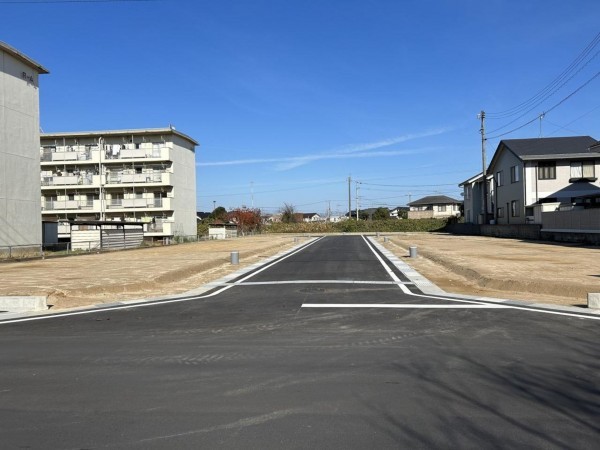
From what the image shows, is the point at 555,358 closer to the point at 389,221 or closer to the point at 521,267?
the point at 521,267

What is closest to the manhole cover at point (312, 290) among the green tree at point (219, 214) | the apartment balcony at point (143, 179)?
the apartment balcony at point (143, 179)

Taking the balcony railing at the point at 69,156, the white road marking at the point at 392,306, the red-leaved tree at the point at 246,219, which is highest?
the balcony railing at the point at 69,156

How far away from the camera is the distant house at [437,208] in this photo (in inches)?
4107

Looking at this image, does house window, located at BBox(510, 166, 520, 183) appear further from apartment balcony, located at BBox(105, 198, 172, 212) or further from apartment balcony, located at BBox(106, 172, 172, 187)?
apartment balcony, located at BBox(105, 198, 172, 212)

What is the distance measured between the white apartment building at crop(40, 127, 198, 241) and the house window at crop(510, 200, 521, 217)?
3726 centimetres

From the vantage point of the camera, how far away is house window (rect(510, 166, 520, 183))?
158 ft

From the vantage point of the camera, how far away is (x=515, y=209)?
48875 mm

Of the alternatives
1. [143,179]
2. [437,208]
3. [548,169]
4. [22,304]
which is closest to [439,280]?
[22,304]

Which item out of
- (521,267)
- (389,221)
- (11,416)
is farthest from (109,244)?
(389,221)

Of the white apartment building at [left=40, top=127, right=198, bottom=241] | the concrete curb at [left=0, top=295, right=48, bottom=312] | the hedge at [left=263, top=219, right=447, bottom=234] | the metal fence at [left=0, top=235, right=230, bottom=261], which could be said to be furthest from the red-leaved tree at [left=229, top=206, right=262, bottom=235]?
the concrete curb at [left=0, top=295, right=48, bottom=312]

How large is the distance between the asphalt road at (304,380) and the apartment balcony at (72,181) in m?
53.0

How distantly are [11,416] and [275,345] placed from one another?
12.4ft

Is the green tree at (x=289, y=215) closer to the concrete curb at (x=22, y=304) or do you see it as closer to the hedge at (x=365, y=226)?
the hedge at (x=365, y=226)

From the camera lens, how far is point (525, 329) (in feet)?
28.7
